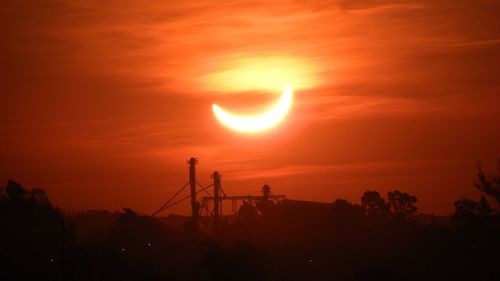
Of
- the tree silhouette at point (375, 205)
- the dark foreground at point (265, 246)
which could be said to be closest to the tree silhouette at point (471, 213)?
the dark foreground at point (265, 246)

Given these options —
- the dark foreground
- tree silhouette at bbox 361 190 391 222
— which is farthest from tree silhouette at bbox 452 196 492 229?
tree silhouette at bbox 361 190 391 222

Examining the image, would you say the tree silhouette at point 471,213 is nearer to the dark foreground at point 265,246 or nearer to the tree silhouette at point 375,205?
the dark foreground at point 265,246

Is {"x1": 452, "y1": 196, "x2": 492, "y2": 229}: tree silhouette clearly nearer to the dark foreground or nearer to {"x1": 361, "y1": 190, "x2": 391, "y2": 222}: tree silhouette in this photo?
the dark foreground

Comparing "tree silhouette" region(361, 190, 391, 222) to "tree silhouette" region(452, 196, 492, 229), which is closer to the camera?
"tree silhouette" region(452, 196, 492, 229)

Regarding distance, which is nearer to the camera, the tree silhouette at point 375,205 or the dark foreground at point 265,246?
the dark foreground at point 265,246

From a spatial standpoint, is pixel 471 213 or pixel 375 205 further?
pixel 375 205

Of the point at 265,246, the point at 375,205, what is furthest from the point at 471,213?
the point at 375,205

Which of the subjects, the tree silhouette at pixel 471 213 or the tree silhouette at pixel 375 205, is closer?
the tree silhouette at pixel 471 213

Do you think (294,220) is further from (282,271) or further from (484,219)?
(484,219)

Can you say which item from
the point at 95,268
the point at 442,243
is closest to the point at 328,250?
the point at 442,243

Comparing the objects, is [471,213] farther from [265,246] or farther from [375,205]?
[375,205]
